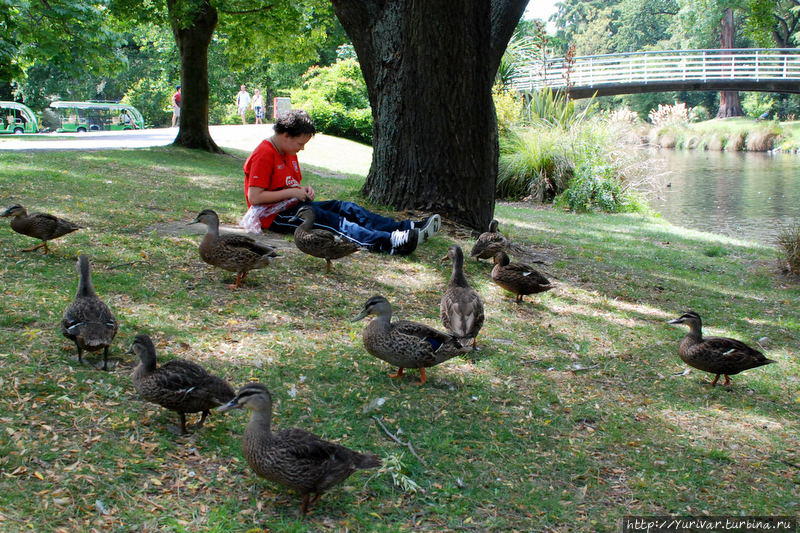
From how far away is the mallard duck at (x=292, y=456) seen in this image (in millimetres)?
3818

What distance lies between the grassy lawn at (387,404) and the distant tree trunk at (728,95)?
59461mm

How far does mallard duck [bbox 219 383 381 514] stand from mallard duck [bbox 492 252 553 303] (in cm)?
411

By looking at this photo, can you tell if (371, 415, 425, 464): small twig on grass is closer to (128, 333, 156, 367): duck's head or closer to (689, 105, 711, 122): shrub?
(128, 333, 156, 367): duck's head

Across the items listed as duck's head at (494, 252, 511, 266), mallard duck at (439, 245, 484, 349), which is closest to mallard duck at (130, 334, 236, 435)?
mallard duck at (439, 245, 484, 349)

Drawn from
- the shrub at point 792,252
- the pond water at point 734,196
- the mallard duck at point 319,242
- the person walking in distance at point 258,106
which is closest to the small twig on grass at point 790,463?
the mallard duck at point 319,242

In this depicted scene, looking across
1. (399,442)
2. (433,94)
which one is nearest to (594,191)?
(433,94)

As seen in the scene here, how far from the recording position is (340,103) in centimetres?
3341

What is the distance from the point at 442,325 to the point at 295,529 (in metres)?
3.30

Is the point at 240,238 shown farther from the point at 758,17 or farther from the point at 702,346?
the point at 758,17

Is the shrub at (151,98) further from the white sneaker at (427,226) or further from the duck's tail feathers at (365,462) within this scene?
the duck's tail feathers at (365,462)

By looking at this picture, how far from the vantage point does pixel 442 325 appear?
22.3 ft

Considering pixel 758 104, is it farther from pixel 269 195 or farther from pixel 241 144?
pixel 269 195

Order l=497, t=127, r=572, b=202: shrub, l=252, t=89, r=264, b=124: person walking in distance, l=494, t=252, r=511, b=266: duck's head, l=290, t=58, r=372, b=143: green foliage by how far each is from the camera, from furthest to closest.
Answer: l=252, t=89, r=264, b=124: person walking in distance < l=290, t=58, r=372, b=143: green foliage < l=497, t=127, r=572, b=202: shrub < l=494, t=252, r=511, b=266: duck's head

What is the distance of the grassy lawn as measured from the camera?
3986 mm
